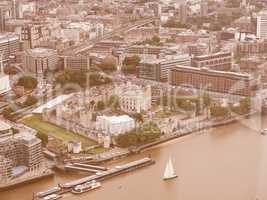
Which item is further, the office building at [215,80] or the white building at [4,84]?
the white building at [4,84]

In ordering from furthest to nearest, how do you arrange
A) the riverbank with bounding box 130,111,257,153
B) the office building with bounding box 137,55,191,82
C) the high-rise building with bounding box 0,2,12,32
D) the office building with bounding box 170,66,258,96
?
the high-rise building with bounding box 0,2,12,32, the office building with bounding box 137,55,191,82, the office building with bounding box 170,66,258,96, the riverbank with bounding box 130,111,257,153

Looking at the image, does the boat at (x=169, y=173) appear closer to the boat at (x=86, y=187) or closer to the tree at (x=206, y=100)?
the boat at (x=86, y=187)

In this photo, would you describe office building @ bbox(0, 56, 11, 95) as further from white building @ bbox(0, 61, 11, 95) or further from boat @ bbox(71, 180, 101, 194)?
boat @ bbox(71, 180, 101, 194)

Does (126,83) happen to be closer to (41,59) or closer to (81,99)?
(81,99)

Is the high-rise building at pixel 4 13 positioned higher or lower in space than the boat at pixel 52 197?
higher

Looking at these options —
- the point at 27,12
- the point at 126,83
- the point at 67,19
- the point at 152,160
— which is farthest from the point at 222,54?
the point at 27,12

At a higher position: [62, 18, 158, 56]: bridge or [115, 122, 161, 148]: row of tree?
[62, 18, 158, 56]: bridge

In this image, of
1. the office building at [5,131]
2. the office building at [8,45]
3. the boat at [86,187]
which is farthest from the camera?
the office building at [8,45]

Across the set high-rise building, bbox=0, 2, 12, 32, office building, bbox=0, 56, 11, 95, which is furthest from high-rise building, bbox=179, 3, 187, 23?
office building, bbox=0, 56, 11, 95

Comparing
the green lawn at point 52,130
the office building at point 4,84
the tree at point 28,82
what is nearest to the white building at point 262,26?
the tree at point 28,82
